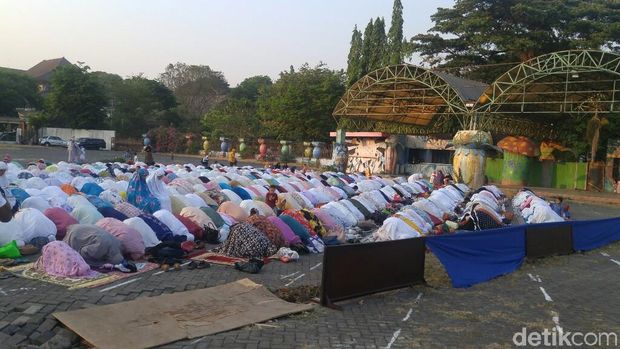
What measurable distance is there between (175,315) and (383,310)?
9.01 feet

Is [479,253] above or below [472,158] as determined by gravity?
below

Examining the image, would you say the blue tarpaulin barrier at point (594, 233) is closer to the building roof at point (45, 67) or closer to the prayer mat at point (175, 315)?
the prayer mat at point (175, 315)

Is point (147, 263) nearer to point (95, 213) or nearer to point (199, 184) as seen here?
point (95, 213)

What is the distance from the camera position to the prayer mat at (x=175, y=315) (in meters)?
5.49

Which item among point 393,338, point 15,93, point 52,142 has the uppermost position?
point 15,93

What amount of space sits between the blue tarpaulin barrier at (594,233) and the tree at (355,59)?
35794mm

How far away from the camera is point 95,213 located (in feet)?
33.8

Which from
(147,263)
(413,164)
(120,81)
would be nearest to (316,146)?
(413,164)

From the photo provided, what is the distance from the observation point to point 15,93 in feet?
193

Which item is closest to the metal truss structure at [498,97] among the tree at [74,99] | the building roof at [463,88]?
the building roof at [463,88]

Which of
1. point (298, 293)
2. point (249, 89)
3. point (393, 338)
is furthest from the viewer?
point (249, 89)

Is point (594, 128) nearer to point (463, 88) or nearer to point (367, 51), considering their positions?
point (463, 88)

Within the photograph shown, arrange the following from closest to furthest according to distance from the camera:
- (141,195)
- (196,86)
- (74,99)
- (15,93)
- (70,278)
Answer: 1. (70,278)
2. (141,195)
3. (74,99)
4. (15,93)
5. (196,86)

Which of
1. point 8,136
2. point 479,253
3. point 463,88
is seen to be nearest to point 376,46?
point 463,88
